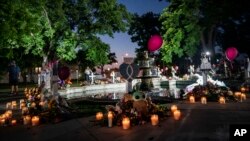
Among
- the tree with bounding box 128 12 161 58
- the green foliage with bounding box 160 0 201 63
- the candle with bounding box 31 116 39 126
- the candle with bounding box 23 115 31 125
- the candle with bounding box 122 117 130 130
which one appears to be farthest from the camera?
the tree with bounding box 128 12 161 58

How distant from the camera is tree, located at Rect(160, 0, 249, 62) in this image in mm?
42975

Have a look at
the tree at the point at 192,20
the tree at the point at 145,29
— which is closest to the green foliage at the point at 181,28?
the tree at the point at 192,20

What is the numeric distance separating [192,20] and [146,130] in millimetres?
35043

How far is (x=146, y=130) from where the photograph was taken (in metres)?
11.5

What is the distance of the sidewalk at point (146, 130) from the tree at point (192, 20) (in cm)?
3017

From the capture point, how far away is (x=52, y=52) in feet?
128

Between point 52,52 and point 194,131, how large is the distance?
29600mm

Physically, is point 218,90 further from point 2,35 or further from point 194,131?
point 2,35

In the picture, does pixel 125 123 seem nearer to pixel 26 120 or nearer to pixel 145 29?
pixel 26 120

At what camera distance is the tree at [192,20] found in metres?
43.0

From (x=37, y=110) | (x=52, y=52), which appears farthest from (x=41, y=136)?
(x=52, y=52)

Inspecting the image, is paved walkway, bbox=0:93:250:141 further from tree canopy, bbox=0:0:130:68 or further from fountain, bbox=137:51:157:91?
tree canopy, bbox=0:0:130:68

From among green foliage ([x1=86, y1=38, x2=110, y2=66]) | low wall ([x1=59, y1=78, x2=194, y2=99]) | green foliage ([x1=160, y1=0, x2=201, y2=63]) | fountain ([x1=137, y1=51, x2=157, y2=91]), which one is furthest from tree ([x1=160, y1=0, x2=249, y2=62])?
fountain ([x1=137, y1=51, x2=157, y2=91])

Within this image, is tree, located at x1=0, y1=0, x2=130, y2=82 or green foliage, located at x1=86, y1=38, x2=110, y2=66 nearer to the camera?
tree, located at x1=0, y1=0, x2=130, y2=82
